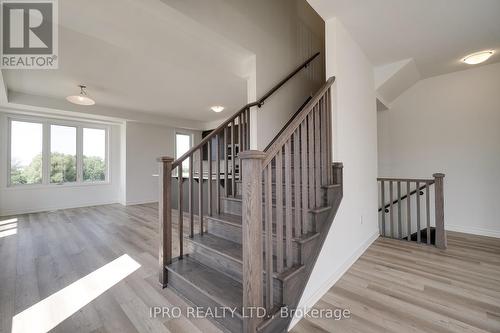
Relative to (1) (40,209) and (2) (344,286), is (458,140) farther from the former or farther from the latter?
(1) (40,209)

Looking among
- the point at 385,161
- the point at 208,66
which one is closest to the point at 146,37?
the point at 208,66

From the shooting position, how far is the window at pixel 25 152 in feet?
16.3

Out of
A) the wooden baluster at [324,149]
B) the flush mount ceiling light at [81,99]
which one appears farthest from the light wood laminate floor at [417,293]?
the flush mount ceiling light at [81,99]

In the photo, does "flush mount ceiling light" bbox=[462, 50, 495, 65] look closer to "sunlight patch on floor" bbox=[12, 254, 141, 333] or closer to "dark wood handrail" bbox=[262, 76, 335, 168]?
"dark wood handrail" bbox=[262, 76, 335, 168]

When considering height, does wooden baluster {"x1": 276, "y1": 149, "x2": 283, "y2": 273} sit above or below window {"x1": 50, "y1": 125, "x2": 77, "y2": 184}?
below

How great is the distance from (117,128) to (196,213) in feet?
13.0

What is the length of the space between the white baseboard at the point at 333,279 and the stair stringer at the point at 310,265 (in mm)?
138

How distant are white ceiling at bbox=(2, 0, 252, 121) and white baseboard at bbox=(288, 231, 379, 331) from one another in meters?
2.62

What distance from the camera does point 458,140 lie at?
3.76 meters

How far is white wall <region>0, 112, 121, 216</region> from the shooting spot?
4840mm

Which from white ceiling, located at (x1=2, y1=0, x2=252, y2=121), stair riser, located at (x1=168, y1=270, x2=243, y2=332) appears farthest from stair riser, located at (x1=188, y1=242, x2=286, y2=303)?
white ceiling, located at (x1=2, y1=0, x2=252, y2=121)

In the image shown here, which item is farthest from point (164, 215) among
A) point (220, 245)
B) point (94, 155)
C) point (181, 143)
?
point (181, 143)

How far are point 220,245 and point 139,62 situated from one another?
9.78ft

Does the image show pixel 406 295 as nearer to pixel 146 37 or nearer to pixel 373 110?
pixel 373 110
